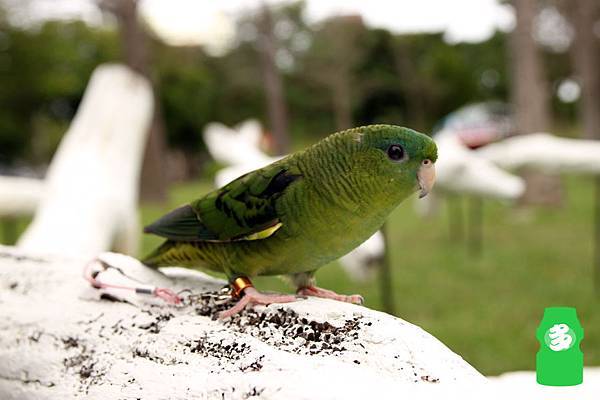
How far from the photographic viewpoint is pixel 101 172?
252 centimetres

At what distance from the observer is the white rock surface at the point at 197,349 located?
0.95 m

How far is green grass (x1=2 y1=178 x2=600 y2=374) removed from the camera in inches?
122

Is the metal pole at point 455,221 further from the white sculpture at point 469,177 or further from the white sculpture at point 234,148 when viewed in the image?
the white sculpture at point 234,148

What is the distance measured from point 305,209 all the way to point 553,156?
235cm

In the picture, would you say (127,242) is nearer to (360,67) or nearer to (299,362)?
(299,362)

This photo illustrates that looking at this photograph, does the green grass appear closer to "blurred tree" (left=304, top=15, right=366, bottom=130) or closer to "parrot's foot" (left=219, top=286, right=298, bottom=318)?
"parrot's foot" (left=219, top=286, right=298, bottom=318)

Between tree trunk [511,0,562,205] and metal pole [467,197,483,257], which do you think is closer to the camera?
metal pole [467,197,483,257]

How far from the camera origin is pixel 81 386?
1.11 meters

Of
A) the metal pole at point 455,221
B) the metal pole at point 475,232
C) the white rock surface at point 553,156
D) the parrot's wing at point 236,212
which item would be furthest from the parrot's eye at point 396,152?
the metal pole at point 455,221

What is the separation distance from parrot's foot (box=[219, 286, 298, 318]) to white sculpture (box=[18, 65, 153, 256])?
1207 mm

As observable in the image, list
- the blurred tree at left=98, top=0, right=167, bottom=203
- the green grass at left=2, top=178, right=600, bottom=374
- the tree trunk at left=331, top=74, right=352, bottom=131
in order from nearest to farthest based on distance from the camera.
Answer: the green grass at left=2, top=178, right=600, bottom=374 → the blurred tree at left=98, top=0, right=167, bottom=203 → the tree trunk at left=331, top=74, right=352, bottom=131

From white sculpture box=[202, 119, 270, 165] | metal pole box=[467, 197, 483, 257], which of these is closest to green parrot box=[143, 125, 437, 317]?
white sculpture box=[202, 119, 270, 165]

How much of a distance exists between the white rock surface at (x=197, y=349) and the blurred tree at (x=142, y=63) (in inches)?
290

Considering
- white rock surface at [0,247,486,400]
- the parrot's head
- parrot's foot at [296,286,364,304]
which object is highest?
the parrot's head
